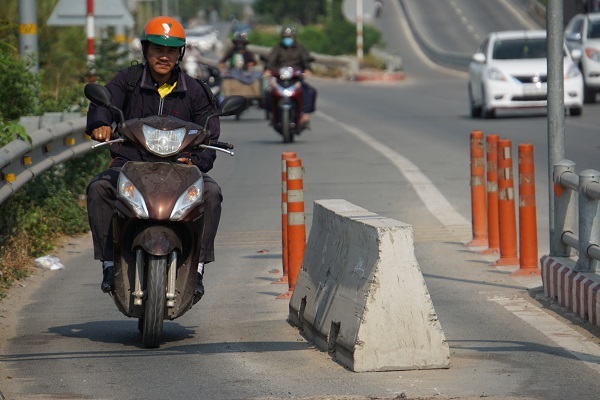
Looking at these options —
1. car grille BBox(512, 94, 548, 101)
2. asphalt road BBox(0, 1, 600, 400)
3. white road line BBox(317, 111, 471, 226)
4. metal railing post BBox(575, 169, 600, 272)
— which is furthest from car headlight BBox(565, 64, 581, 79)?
metal railing post BBox(575, 169, 600, 272)

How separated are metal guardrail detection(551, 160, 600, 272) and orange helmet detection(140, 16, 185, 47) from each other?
259 centimetres

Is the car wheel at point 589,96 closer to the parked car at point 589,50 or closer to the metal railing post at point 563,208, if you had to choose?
the parked car at point 589,50

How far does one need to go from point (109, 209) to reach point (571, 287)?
2875 mm

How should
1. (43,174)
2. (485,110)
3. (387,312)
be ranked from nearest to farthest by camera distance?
1. (387,312)
2. (43,174)
3. (485,110)

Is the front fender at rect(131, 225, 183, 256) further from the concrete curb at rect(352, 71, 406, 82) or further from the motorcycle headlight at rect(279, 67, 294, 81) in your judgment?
the concrete curb at rect(352, 71, 406, 82)

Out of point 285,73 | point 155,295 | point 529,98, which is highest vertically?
point 285,73

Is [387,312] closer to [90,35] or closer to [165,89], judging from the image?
[165,89]

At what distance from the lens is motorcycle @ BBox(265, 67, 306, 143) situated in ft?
78.8

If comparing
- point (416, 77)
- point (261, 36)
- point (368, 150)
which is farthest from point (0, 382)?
point (261, 36)

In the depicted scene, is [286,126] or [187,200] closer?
[187,200]

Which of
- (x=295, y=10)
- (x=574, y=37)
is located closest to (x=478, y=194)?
(x=574, y=37)

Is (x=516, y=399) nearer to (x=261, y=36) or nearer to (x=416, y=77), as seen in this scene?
(x=416, y=77)

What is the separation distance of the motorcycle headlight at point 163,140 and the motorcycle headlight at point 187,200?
215mm

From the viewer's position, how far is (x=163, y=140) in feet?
25.6
